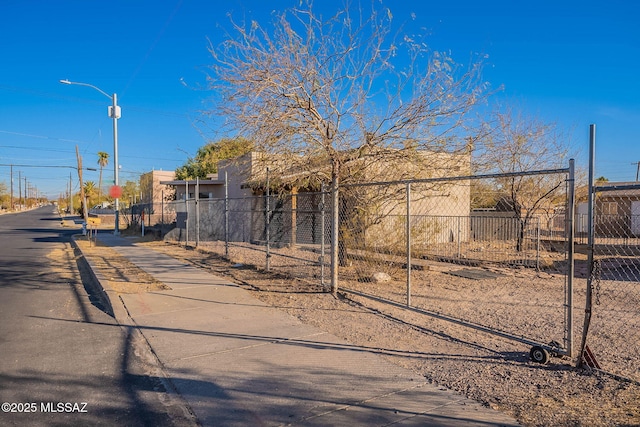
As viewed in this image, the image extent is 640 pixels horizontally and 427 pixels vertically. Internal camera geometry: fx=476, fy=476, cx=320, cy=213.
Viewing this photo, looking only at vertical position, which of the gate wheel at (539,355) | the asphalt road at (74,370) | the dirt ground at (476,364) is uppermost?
the gate wheel at (539,355)

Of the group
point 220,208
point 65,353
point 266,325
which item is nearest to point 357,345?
point 266,325

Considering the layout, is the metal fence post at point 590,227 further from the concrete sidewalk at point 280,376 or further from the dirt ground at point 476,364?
the concrete sidewalk at point 280,376

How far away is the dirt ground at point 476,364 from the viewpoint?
3.87 metres

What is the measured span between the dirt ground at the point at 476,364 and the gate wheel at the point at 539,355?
61 millimetres

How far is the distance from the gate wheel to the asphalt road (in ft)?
11.4

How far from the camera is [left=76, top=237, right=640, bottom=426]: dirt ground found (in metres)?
3.87

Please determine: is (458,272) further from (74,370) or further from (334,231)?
(74,370)

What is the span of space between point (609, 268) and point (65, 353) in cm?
1355

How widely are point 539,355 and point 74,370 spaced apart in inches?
194

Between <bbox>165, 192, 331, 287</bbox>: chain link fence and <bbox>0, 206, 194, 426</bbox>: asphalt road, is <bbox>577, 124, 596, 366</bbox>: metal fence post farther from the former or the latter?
<bbox>165, 192, 331, 287</bbox>: chain link fence

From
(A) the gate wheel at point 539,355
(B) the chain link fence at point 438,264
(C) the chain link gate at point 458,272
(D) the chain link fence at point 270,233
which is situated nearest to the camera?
(A) the gate wheel at point 539,355

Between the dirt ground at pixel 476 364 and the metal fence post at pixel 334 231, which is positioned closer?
the dirt ground at pixel 476 364

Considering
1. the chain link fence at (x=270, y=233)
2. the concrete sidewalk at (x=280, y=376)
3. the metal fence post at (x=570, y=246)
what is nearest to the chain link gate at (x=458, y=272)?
the metal fence post at (x=570, y=246)

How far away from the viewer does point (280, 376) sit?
4.74 meters
